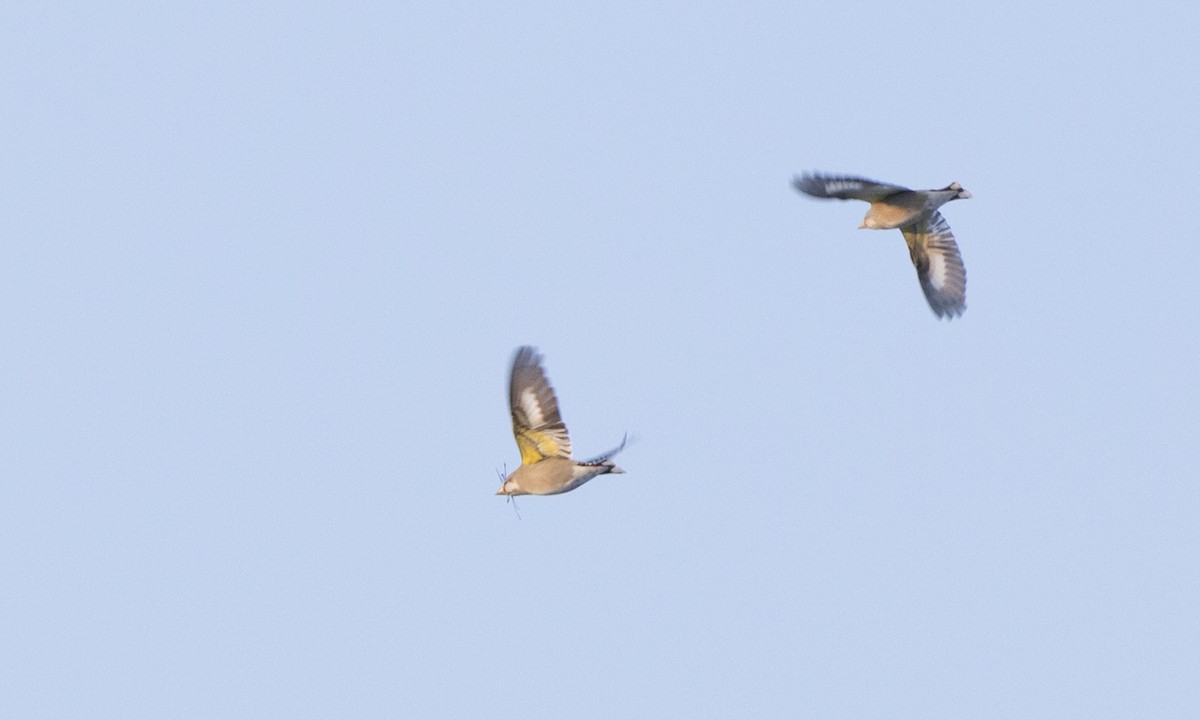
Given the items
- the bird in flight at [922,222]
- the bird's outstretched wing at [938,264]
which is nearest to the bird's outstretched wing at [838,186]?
the bird in flight at [922,222]

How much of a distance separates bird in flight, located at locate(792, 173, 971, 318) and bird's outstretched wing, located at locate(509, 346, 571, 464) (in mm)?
4741

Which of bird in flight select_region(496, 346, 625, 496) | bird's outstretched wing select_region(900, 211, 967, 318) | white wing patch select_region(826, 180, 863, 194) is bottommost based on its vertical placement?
bird in flight select_region(496, 346, 625, 496)

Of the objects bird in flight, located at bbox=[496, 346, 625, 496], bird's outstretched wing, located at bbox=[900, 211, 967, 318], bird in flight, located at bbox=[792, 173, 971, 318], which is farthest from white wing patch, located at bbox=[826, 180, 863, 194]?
bird in flight, located at bbox=[496, 346, 625, 496]

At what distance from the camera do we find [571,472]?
2966cm

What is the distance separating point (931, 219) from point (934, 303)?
1.41 m

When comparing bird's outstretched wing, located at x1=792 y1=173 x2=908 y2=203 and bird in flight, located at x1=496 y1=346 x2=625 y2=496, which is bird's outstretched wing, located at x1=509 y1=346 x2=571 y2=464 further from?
bird's outstretched wing, located at x1=792 y1=173 x2=908 y2=203

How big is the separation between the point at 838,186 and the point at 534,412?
18.7 feet

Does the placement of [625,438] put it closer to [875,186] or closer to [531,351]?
[531,351]

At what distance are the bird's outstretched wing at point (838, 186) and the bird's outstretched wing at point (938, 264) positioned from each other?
128 inches

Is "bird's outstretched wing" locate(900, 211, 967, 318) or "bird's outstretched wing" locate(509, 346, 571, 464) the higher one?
"bird's outstretched wing" locate(900, 211, 967, 318)

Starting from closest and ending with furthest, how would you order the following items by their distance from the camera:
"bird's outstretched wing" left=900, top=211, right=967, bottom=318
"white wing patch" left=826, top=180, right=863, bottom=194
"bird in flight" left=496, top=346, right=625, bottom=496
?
"bird in flight" left=496, top=346, right=625, bottom=496 → "white wing patch" left=826, top=180, right=863, bottom=194 → "bird's outstretched wing" left=900, top=211, right=967, bottom=318

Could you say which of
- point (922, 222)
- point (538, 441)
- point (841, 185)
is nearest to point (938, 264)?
point (922, 222)

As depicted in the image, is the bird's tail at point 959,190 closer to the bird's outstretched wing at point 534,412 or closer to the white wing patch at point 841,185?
the white wing patch at point 841,185

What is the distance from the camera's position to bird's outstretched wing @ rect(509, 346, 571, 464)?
29406 millimetres
